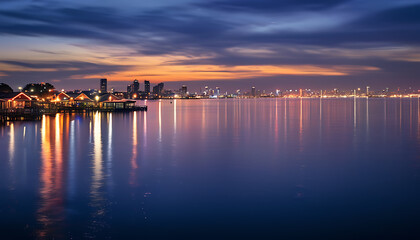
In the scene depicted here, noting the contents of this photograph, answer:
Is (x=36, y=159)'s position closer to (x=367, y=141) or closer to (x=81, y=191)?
(x=81, y=191)

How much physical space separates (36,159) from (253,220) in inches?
747

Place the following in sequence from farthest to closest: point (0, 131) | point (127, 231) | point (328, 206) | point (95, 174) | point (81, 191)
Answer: point (0, 131), point (95, 174), point (81, 191), point (328, 206), point (127, 231)

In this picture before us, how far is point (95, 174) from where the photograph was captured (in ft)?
76.1

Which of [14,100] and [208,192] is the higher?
[14,100]

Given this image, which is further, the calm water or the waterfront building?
the waterfront building

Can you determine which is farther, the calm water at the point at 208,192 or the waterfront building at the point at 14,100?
the waterfront building at the point at 14,100

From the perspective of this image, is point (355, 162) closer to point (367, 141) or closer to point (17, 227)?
point (367, 141)

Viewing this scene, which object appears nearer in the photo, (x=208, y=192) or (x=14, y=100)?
(x=208, y=192)

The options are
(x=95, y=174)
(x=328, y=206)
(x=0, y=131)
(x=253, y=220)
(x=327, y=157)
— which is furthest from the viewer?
(x=0, y=131)

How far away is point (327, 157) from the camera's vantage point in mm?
30344

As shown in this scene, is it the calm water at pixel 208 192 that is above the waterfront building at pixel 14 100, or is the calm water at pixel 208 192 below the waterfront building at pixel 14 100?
below

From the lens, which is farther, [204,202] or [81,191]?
[81,191]

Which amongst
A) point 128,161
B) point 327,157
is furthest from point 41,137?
point 327,157

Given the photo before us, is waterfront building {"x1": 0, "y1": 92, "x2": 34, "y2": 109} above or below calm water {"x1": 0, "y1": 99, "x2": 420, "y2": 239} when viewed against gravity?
above
